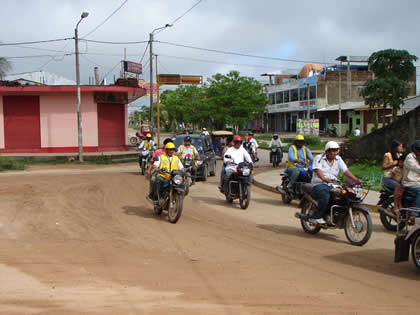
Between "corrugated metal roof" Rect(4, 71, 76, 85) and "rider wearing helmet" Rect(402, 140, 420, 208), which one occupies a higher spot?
"corrugated metal roof" Rect(4, 71, 76, 85)

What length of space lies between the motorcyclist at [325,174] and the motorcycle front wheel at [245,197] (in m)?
3.16

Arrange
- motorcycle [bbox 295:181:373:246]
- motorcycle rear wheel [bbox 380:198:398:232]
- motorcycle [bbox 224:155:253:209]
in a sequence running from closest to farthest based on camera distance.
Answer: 1. motorcycle [bbox 295:181:373:246]
2. motorcycle rear wheel [bbox 380:198:398:232]
3. motorcycle [bbox 224:155:253:209]

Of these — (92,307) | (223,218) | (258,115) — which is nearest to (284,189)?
(223,218)

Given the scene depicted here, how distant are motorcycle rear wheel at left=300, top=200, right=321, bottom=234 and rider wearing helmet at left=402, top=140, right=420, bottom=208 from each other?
156 cm

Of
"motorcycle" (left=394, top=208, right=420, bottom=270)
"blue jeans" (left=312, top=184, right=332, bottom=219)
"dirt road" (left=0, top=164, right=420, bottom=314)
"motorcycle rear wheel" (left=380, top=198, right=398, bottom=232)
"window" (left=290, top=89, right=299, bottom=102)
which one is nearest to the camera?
"dirt road" (left=0, top=164, right=420, bottom=314)

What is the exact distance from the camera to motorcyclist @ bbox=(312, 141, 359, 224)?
7.54m

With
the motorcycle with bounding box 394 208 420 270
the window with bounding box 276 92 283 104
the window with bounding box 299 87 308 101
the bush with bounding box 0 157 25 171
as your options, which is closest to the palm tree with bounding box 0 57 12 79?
the bush with bounding box 0 157 25 171

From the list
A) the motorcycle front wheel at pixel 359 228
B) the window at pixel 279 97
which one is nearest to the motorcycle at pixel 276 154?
the motorcycle front wheel at pixel 359 228

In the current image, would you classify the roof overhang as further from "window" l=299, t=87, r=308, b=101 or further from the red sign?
"window" l=299, t=87, r=308, b=101

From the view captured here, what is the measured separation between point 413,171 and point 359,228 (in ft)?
A: 4.01

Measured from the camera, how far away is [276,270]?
575 centimetres

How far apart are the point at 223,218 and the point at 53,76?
3387cm

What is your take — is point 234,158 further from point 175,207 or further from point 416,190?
point 416,190

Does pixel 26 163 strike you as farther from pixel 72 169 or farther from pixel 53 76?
pixel 53 76
